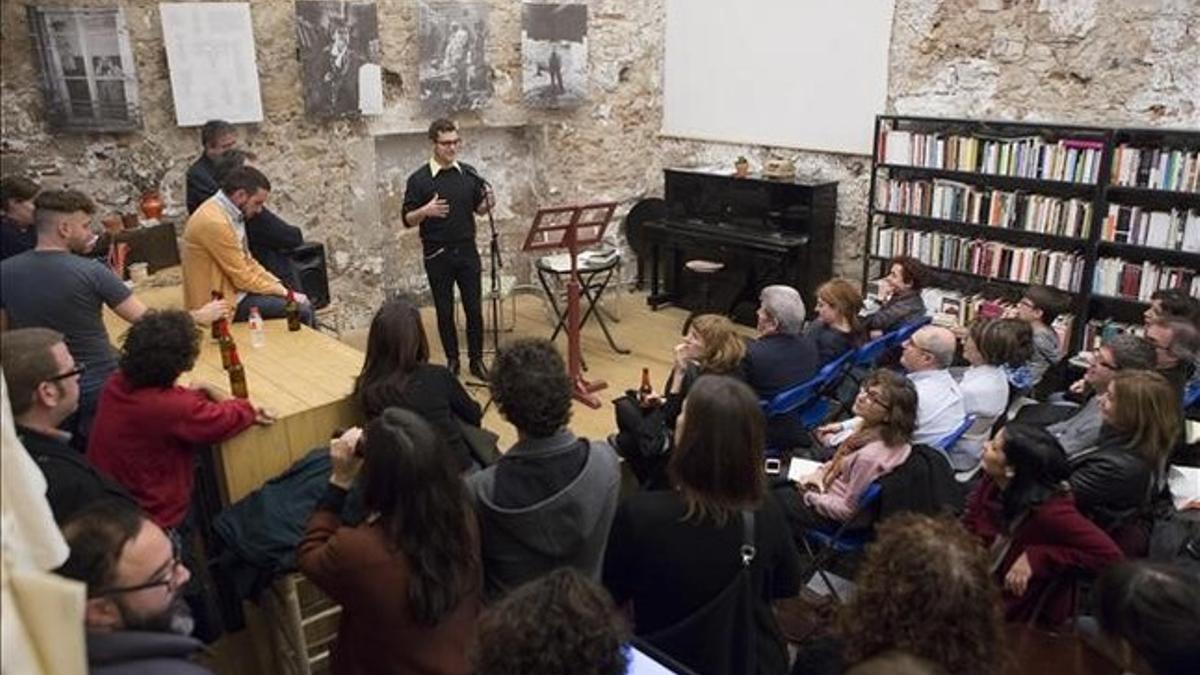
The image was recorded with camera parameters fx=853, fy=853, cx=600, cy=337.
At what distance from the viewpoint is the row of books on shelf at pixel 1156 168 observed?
4.98 meters

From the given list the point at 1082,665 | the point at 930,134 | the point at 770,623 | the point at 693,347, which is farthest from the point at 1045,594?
the point at 930,134

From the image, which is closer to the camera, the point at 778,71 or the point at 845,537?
the point at 845,537

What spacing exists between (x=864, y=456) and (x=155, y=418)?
2383 mm

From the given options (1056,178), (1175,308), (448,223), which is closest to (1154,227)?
(1056,178)

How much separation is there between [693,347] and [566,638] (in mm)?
2401

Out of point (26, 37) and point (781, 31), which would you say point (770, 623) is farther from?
point (781, 31)

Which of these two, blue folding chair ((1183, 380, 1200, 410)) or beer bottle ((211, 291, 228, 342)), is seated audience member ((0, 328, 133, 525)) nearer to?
beer bottle ((211, 291, 228, 342))

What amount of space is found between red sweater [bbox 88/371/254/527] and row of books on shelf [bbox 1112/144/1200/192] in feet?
17.1

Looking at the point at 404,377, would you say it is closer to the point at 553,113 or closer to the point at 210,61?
the point at 210,61

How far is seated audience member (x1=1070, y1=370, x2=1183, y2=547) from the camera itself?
2.85 meters

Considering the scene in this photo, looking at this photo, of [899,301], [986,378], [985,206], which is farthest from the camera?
[985,206]

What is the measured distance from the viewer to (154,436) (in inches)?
104

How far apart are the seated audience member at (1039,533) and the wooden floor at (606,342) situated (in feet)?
8.73

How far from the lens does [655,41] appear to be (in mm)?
8023
